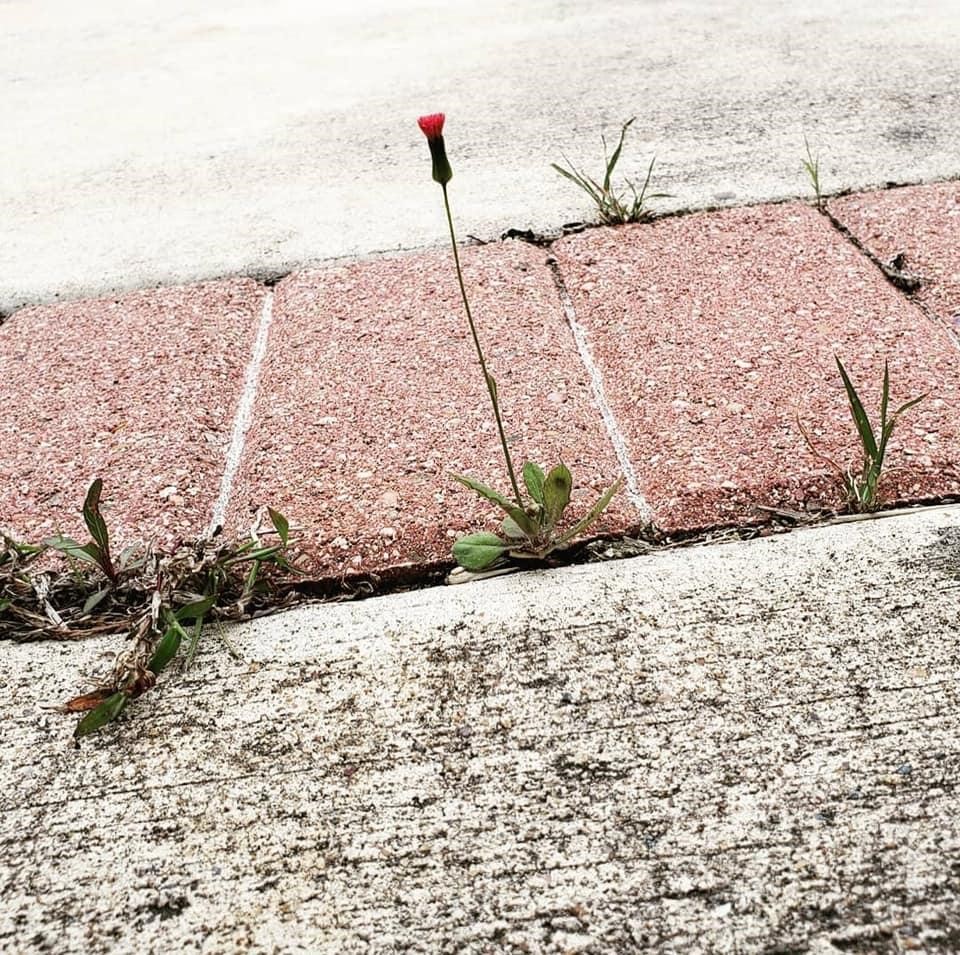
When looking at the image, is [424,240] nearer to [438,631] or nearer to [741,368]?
[741,368]

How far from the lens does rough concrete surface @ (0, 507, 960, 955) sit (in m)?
0.81

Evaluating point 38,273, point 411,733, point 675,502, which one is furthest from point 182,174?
point 411,733

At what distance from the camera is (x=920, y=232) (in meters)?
1.74

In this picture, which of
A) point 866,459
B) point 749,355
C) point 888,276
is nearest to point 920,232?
point 888,276

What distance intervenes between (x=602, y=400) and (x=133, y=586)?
2.23 feet

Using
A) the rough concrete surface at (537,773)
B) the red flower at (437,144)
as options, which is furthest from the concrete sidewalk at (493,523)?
the red flower at (437,144)

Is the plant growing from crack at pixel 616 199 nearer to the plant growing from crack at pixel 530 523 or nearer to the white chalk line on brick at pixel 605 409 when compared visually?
the white chalk line on brick at pixel 605 409

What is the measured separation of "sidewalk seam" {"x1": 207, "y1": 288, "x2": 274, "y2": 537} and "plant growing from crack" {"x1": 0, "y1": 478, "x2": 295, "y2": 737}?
0.08 meters

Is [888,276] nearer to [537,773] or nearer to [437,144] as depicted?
[437,144]

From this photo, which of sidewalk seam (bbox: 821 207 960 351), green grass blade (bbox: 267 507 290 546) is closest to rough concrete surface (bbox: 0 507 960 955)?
green grass blade (bbox: 267 507 290 546)

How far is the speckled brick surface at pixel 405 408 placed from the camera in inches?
48.8

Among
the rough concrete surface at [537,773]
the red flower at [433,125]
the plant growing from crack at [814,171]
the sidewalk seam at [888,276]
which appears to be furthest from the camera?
the plant growing from crack at [814,171]

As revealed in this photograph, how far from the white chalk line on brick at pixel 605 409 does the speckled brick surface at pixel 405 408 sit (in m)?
0.01

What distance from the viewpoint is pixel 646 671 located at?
101 cm
